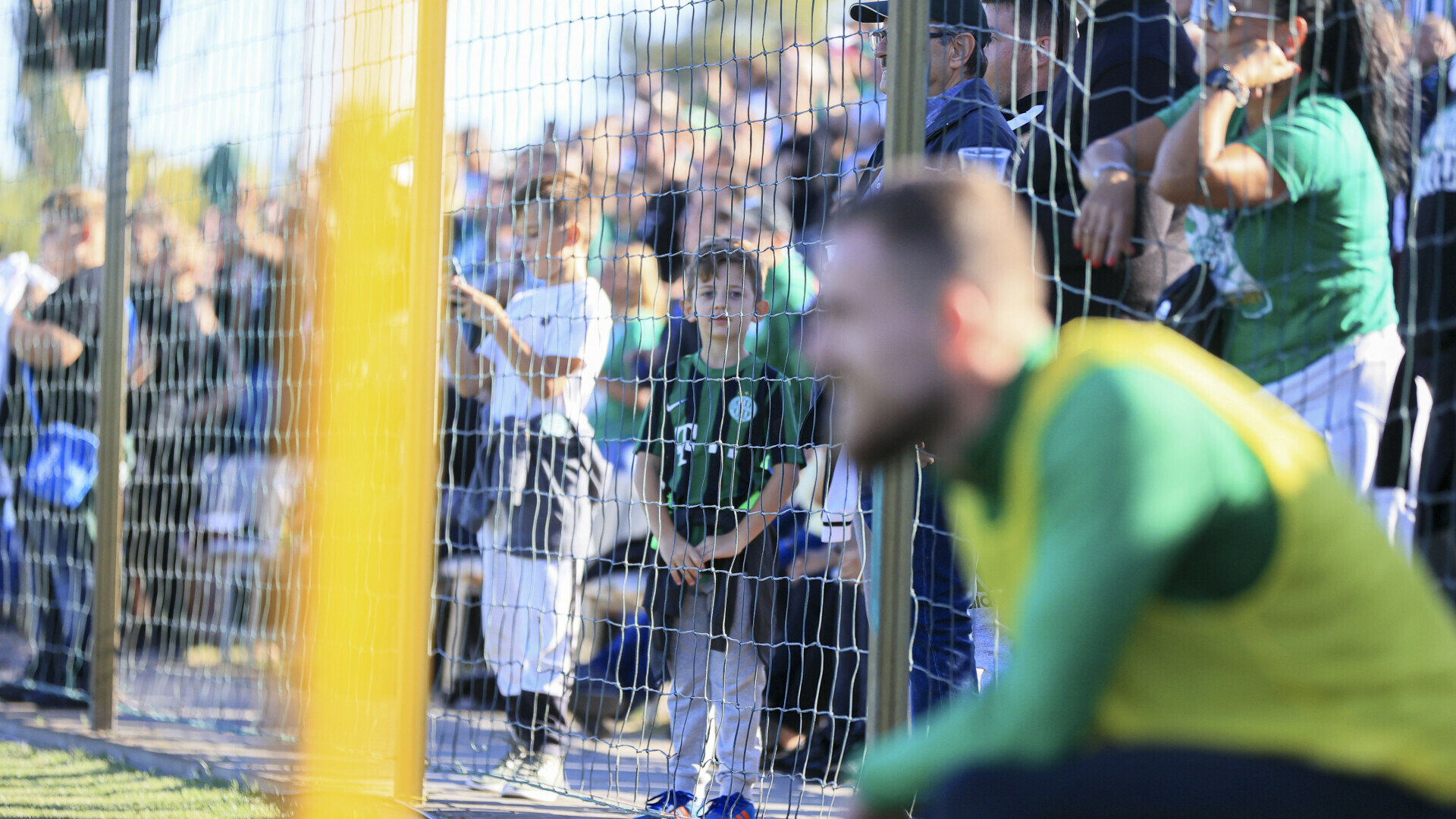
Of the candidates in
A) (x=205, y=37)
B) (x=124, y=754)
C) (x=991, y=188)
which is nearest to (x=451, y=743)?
(x=124, y=754)

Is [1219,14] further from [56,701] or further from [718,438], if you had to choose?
[56,701]

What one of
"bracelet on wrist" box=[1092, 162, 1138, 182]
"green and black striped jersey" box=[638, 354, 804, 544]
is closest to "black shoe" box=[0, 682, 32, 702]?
"green and black striped jersey" box=[638, 354, 804, 544]

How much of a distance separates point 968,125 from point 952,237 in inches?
84.5

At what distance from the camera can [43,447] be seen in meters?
5.88

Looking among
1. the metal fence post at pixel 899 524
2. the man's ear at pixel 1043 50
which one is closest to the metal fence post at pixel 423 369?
the metal fence post at pixel 899 524

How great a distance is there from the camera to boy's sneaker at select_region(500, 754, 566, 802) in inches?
172

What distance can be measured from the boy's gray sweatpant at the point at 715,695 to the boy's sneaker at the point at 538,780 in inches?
16.4

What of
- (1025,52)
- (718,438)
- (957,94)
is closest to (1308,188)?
(1025,52)

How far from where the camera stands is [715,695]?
14.0ft

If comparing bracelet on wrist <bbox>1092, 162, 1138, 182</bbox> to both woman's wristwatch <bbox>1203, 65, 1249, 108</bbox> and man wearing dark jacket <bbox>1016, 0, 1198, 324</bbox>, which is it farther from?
woman's wristwatch <bbox>1203, 65, 1249, 108</bbox>

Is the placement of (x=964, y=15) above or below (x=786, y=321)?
above

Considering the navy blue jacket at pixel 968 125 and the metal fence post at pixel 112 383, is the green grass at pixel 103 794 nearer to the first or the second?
the metal fence post at pixel 112 383

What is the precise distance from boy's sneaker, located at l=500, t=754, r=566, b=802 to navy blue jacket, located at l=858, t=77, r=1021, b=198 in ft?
6.98

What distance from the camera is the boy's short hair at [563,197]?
449cm
